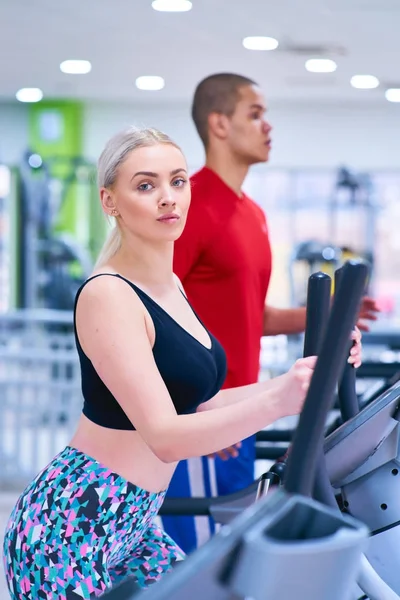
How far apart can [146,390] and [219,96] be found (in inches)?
57.7

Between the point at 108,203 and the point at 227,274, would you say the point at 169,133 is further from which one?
the point at 108,203

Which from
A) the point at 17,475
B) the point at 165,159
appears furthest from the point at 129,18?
the point at 165,159

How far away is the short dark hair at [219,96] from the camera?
100 inches

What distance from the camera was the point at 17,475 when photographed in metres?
4.75

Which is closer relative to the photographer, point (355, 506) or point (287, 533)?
point (287, 533)

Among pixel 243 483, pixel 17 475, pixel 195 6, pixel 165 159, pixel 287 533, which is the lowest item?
pixel 17 475

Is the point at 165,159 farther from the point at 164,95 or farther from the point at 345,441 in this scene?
the point at 164,95

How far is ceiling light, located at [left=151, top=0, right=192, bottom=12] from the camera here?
17.0ft

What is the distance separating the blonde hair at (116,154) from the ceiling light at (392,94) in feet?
24.8

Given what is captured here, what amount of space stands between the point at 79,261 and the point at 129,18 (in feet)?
10.2

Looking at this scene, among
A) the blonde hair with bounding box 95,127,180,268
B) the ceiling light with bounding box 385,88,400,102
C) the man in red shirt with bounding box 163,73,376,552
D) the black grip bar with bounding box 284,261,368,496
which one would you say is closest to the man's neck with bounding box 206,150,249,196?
the man in red shirt with bounding box 163,73,376,552

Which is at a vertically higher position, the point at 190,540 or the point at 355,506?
the point at 355,506

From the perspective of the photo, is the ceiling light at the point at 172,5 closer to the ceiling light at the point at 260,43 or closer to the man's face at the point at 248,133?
the ceiling light at the point at 260,43

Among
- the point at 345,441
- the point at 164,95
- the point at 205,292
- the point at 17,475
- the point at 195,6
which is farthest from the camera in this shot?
the point at 164,95
